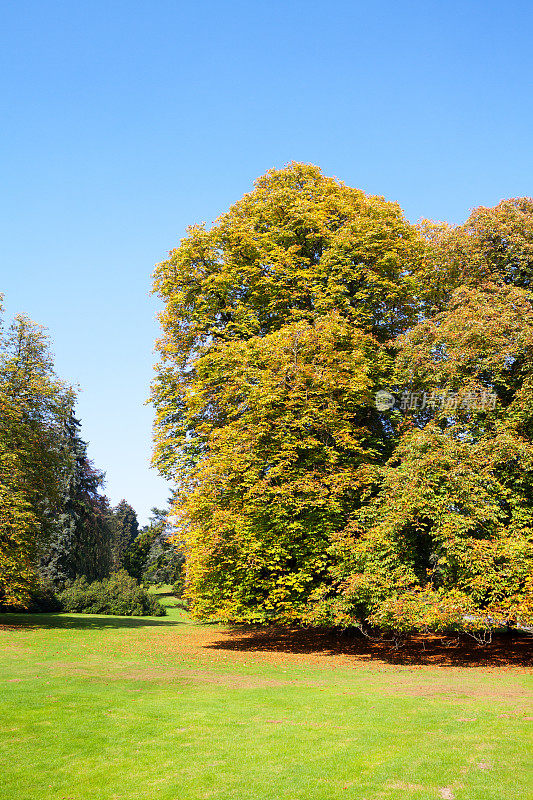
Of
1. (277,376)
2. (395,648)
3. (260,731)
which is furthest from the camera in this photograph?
(395,648)

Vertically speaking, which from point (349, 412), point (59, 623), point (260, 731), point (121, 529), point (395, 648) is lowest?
point (59, 623)

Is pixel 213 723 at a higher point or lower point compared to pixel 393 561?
lower

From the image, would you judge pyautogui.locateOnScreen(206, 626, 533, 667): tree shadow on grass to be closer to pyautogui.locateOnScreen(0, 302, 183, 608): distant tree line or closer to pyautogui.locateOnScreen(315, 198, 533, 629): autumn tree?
pyautogui.locateOnScreen(315, 198, 533, 629): autumn tree

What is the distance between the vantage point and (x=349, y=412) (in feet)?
77.5

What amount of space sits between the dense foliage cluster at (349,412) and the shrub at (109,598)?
20.2 m

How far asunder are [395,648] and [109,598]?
81.2 feet

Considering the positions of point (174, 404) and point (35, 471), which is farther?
point (35, 471)

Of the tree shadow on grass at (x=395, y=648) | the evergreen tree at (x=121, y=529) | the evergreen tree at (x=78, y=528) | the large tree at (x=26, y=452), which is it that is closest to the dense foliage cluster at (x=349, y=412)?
the tree shadow on grass at (x=395, y=648)

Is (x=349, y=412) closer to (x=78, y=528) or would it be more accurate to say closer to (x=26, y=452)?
(x=26, y=452)

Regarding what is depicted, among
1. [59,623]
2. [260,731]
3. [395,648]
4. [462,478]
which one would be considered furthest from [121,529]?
[260,731]

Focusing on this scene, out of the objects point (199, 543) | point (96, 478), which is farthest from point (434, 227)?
point (96, 478)

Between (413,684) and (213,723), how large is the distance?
664 centimetres

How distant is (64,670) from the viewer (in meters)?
16.5

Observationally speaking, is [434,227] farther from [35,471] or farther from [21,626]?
[21,626]
